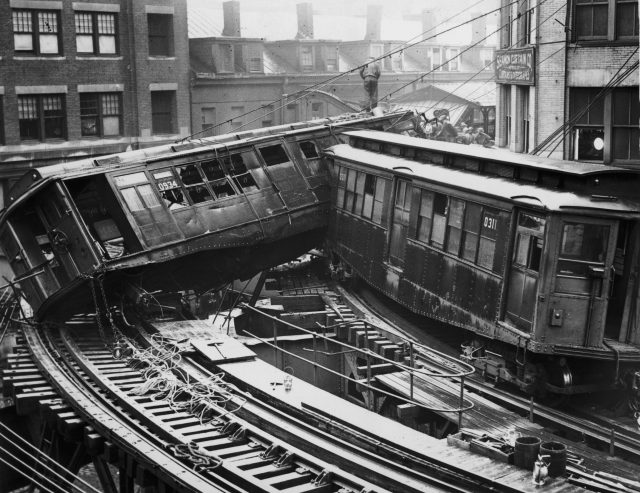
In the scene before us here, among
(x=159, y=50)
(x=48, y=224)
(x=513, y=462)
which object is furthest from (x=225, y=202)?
(x=159, y=50)

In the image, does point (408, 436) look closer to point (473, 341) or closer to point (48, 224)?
point (473, 341)

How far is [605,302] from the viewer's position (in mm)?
14477

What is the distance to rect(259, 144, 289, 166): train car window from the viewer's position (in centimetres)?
2319

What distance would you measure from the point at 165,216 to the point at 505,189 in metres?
8.10

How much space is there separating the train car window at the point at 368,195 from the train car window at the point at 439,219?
317cm

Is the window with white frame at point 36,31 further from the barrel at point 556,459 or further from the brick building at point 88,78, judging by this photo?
the barrel at point 556,459

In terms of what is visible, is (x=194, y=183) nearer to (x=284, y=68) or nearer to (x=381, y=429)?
(x=381, y=429)

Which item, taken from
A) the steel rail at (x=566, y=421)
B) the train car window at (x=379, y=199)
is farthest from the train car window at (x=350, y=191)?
the steel rail at (x=566, y=421)

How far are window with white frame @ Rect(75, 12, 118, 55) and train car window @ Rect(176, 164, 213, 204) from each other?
18.6 meters

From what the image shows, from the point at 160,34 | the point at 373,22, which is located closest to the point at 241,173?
the point at 160,34

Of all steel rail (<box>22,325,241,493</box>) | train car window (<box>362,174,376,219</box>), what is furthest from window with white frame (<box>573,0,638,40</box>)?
steel rail (<box>22,325,241,493</box>)

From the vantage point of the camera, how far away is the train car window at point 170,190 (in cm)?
2120

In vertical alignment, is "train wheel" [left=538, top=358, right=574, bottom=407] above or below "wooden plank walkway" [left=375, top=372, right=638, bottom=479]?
above

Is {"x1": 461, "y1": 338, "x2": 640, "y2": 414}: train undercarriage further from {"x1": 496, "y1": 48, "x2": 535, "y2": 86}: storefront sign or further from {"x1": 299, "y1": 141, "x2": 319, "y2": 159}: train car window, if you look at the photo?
{"x1": 496, "y1": 48, "x2": 535, "y2": 86}: storefront sign
